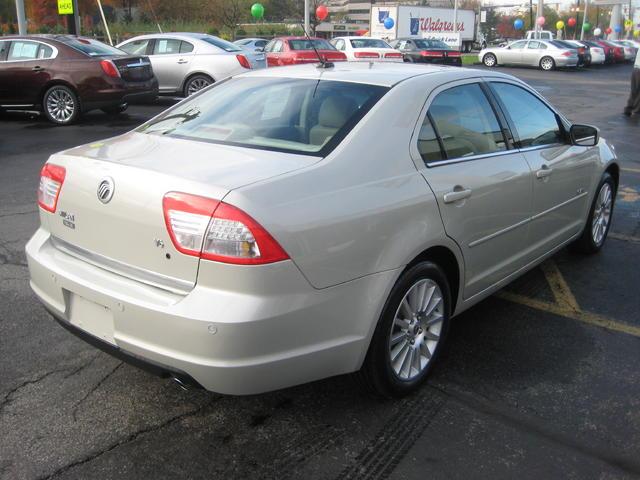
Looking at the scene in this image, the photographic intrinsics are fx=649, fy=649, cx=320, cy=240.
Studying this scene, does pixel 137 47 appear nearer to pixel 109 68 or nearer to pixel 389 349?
pixel 109 68

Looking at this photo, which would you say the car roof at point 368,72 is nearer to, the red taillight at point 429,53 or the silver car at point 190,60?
the silver car at point 190,60

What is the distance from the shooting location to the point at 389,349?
3047 millimetres

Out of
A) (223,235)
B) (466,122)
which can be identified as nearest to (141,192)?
(223,235)

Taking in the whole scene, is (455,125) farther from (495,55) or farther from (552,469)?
(495,55)

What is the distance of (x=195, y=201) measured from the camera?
2.52m

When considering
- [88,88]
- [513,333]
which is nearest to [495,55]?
[88,88]

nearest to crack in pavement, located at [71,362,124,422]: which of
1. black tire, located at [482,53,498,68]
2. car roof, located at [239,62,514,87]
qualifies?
car roof, located at [239,62,514,87]

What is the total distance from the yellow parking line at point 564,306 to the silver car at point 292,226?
653 millimetres

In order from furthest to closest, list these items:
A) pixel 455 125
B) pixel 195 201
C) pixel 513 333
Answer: pixel 513 333, pixel 455 125, pixel 195 201

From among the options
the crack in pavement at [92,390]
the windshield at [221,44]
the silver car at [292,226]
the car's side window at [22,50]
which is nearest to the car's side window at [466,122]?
the silver car at [292,226]

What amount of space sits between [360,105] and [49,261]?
168cm

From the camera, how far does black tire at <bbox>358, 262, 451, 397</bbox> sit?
296 cm

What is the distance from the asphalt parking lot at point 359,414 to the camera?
2719mm

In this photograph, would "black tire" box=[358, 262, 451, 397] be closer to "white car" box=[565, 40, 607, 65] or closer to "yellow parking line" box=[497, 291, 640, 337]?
"yellow parking line" box=[497, 291, 640, 337]
